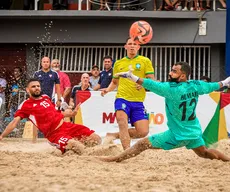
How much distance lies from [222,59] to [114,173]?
13.6 meters

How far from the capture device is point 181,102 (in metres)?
9.80

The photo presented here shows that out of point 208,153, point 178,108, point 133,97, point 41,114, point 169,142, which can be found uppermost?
point 133,97

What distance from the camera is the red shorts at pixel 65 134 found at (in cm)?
1142

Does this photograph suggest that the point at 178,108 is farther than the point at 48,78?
No

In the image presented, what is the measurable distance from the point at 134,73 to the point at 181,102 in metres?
2.50

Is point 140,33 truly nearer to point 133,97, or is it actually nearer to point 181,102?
point 133,97

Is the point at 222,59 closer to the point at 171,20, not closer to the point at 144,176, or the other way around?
the point at 171,20

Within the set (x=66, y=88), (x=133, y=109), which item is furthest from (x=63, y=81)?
(x=133, y=109)

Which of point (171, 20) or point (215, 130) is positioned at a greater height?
point (171, 20)

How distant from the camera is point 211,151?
10.0 m

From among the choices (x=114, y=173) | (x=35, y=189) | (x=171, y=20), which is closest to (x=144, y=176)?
(x=114, y=173)

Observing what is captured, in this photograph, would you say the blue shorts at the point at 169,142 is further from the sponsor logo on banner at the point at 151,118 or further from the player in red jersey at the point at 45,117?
the sponsor logo on banner at the point at 151,118

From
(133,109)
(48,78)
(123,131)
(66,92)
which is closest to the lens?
(123,131)

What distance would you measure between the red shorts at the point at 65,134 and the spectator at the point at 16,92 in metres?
6.65
